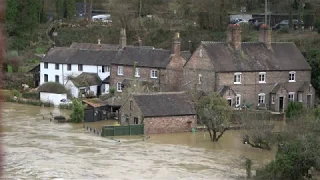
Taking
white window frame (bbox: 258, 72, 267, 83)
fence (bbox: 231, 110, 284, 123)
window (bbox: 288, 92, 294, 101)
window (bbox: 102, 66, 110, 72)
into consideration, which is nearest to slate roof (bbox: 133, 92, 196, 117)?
fence (bbox: 231, 110, 284, 123)

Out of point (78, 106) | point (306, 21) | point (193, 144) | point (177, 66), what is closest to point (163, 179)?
point (193, 144)

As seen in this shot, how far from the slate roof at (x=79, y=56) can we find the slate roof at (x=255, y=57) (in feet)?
29.0

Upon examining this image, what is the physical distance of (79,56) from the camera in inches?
1806

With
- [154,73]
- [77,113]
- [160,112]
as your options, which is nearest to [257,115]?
[160,112]

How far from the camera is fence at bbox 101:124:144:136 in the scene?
3128 centimetres

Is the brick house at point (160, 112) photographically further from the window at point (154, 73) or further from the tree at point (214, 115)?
the window at point (154, 73)

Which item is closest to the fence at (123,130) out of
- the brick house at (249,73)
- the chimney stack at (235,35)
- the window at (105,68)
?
the brick house at (249,73)

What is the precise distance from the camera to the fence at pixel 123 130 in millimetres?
31281

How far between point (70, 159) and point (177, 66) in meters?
15.8

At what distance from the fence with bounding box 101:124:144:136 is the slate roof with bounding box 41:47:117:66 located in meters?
12.8

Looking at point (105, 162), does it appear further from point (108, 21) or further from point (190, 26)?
point (108, 21)

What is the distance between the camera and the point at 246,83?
3803 centimetres

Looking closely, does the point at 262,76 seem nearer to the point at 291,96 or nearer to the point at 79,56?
the point at 291,96

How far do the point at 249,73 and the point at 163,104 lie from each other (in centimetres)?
758
